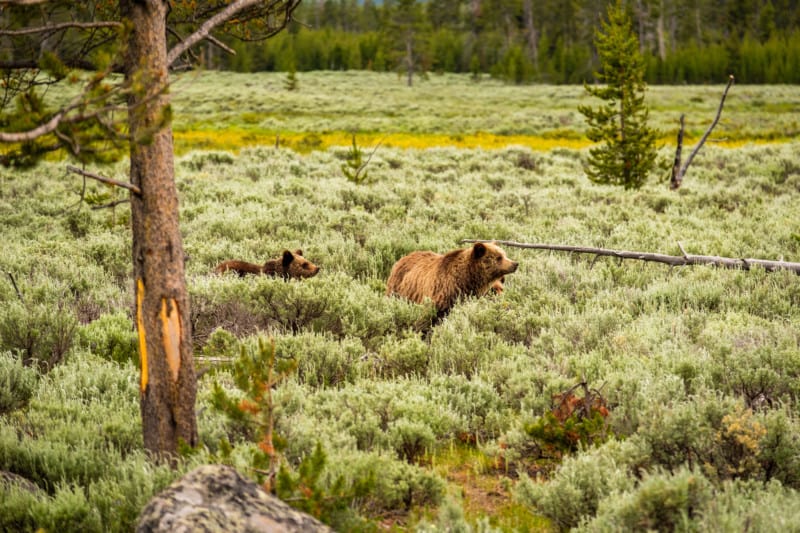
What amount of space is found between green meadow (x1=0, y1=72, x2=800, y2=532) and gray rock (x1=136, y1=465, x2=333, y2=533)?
30 centimetres

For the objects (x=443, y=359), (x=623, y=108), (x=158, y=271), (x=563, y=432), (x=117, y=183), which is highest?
(x=623, y=108)

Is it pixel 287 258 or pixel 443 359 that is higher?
pixel 287 258

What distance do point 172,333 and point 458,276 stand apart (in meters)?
4.86

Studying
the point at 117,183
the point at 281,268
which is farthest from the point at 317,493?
the point at 281,268

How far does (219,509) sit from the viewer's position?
265 centimetres

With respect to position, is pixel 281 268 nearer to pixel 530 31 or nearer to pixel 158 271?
pixel 158 271

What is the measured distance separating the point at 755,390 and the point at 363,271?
19.9 feet

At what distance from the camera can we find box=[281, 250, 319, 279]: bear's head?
8805 millimetres

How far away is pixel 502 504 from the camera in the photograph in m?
3.94

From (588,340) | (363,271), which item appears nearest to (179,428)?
(588,340)

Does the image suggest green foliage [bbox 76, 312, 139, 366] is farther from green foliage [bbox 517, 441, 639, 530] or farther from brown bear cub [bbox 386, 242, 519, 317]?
green foliage [bbox 517, 441, 639, 530]

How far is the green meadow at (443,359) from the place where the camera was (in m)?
3.57

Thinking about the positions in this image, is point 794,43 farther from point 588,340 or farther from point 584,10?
point 588,340

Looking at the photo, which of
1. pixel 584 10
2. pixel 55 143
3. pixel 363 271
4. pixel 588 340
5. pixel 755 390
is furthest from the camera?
pixel 584 10
